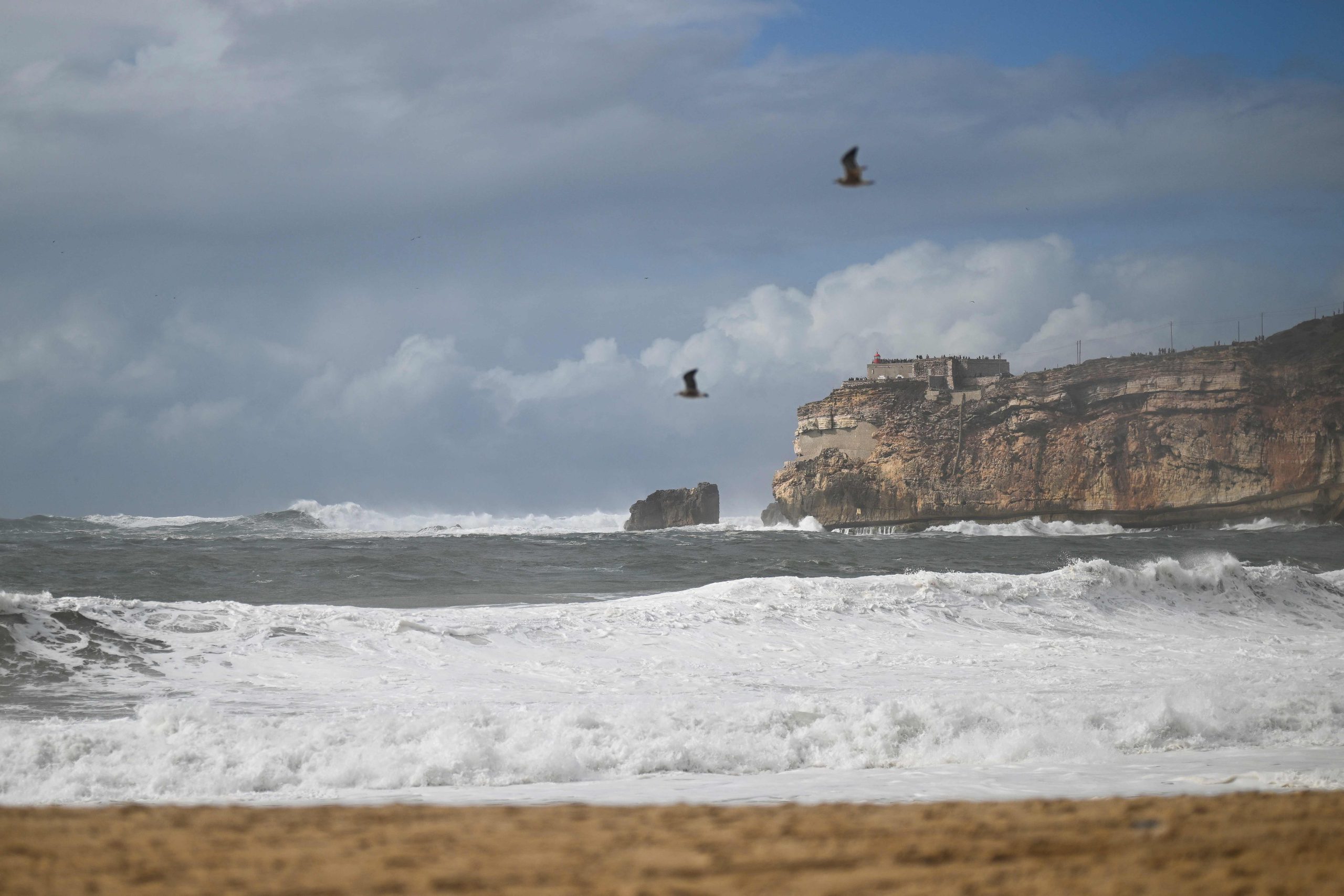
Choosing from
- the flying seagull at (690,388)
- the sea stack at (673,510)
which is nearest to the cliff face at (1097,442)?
the sea stack at (673,510)

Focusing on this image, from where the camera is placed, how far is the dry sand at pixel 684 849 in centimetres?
312

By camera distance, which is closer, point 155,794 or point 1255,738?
point 155,794

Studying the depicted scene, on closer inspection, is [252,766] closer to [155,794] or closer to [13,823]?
[155,794]

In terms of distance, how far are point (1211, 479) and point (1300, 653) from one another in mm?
54303

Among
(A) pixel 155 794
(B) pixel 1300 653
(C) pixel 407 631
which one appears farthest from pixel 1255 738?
(C) pixel 407 631

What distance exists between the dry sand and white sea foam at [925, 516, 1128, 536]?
2125 inches

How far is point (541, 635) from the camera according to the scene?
40.6ft

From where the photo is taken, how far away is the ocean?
21.5ft

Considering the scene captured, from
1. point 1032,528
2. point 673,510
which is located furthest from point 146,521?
point 1032,528

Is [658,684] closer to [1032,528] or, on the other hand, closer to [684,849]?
[684,849]

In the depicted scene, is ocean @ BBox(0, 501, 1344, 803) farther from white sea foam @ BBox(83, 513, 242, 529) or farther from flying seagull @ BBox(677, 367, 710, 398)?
white sea foam @ BBox(83, 513, 242, 529)

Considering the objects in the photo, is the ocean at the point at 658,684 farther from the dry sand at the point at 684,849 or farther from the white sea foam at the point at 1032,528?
the white sea foam at the point at 1032,528

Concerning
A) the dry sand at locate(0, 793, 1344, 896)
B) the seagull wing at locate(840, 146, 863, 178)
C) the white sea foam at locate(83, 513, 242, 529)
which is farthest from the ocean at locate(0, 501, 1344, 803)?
the white sea foam at locate(83, 513, 242, 529)

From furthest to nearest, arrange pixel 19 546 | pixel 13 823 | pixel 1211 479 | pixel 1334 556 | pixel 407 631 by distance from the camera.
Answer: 1. pixel 1211 479
2. pixel 1334 556
3. pixel 19 546
4. pixel 407 631
5. pixel 13 823
